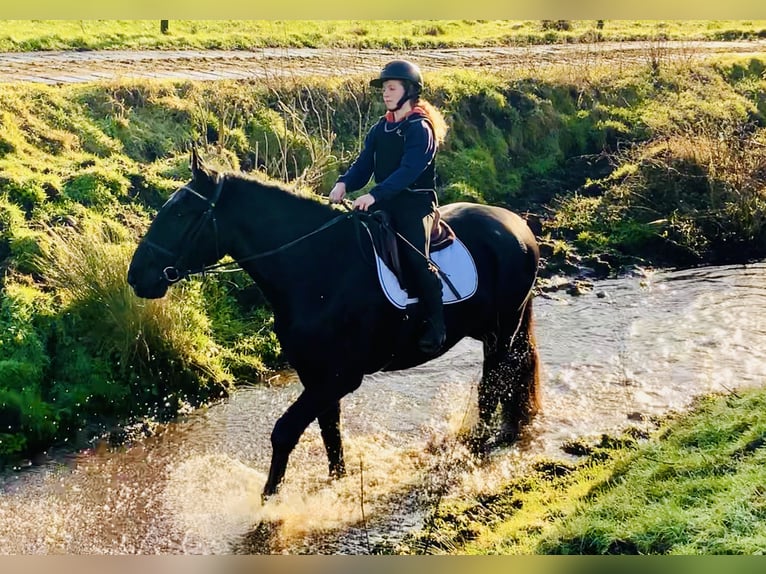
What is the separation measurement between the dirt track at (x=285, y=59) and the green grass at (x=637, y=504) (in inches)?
144

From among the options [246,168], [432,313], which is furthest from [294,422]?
[246,168]

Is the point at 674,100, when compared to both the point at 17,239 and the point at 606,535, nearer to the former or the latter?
the point at 606,535

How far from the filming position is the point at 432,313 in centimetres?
432

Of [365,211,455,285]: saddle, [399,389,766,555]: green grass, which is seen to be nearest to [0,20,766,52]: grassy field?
[365,211,455,285]: saddle

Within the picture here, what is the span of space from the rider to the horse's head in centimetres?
64

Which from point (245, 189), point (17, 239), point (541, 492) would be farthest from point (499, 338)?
point (17, 239)

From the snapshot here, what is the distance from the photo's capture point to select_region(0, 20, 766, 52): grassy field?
5930 mm

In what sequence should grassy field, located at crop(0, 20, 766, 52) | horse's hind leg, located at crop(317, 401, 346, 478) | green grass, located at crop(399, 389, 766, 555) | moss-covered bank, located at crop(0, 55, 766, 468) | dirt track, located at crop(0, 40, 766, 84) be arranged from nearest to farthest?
green grass, located at crop(399, 389, 766, 555)
horse's hind leg, located at crop(317, 401, 346, 478)
moss-covered bank, located at crop(0, 55, 766, 468)
grassy field, located at crop(0, 20, 766, 52)
dirt track, located at crop(0, 40, 766, 84)

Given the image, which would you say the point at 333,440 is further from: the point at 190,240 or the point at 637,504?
the point at 637,504

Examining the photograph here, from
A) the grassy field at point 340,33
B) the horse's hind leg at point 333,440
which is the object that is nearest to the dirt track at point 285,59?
the grassy field at point 340,33

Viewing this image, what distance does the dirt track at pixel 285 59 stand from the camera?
6.55 m

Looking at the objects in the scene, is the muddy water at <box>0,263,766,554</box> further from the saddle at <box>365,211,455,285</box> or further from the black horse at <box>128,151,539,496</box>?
the saddle at <box>365,211,455,285</box>

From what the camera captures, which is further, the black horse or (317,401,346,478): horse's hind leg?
(317,401,346,478): horse's hind leg

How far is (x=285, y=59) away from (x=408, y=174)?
3.10m
